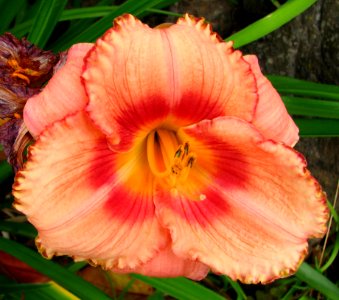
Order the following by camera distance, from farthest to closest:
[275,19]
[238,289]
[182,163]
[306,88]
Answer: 1. [238,289]
2. [306,88]
3. [275,19]
4. [182,163]

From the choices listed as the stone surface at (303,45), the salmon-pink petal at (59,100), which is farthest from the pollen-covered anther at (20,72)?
the stone surface at (303,45)

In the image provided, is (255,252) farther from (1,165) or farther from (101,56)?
(1,165)

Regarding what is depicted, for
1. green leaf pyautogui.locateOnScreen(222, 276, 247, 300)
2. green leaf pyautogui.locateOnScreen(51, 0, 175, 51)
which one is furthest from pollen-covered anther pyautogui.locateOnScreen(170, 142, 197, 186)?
green leaf pyautogui.locateOnScreen(222, 276, 247, 300)

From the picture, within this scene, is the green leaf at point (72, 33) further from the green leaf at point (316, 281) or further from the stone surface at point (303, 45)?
the green leaf at point (316, 281)

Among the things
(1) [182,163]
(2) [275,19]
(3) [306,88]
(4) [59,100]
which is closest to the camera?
(4) [59,100]

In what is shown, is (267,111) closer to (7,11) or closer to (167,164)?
(167,164)

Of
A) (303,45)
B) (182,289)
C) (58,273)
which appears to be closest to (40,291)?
(58,273)
